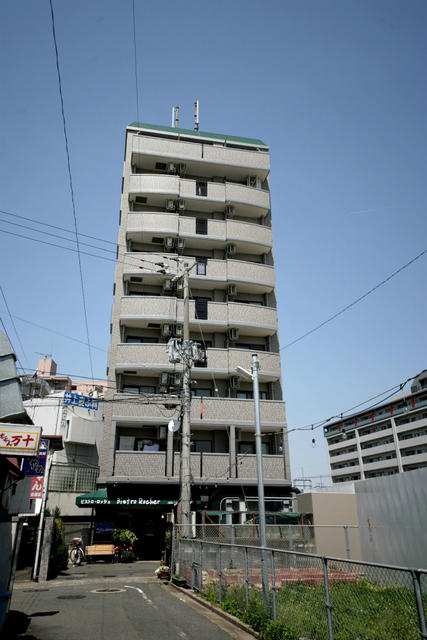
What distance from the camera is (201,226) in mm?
34156

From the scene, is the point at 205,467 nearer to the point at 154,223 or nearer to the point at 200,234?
the point at 200,234

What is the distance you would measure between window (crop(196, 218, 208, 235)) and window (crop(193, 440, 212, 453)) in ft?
48.4

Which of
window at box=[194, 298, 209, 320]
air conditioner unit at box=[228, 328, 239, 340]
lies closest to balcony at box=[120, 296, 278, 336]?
window at box=[194, 298, 209, 320]

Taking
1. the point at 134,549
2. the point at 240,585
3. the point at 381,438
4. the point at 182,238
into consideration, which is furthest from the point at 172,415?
the point at 381,438

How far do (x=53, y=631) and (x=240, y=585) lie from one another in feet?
14.1

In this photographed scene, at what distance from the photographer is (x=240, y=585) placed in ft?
36.8

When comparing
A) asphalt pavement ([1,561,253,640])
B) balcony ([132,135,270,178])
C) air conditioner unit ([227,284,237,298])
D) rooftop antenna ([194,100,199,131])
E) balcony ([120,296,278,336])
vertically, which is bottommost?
asphalt pavement ([1,561,253,640])

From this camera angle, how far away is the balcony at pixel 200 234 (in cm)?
3247

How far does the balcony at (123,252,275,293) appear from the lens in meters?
31.3

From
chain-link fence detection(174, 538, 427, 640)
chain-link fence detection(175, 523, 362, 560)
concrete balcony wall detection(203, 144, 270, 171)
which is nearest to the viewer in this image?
chain-link fence detection(174, 538, 427, 640)

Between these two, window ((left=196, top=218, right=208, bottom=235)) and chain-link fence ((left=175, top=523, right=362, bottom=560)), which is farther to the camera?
window ((left=196, top=218, right=208, bottom=235))

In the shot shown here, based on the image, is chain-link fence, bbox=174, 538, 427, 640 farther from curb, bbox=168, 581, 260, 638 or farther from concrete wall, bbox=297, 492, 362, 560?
concrete wall, bbox=297, 492, 362, 560

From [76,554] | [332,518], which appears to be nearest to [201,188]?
[332,518]

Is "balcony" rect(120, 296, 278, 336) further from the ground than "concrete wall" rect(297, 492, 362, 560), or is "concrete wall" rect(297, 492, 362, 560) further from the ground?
"balcony" rect(120, 296, 278, 336)
